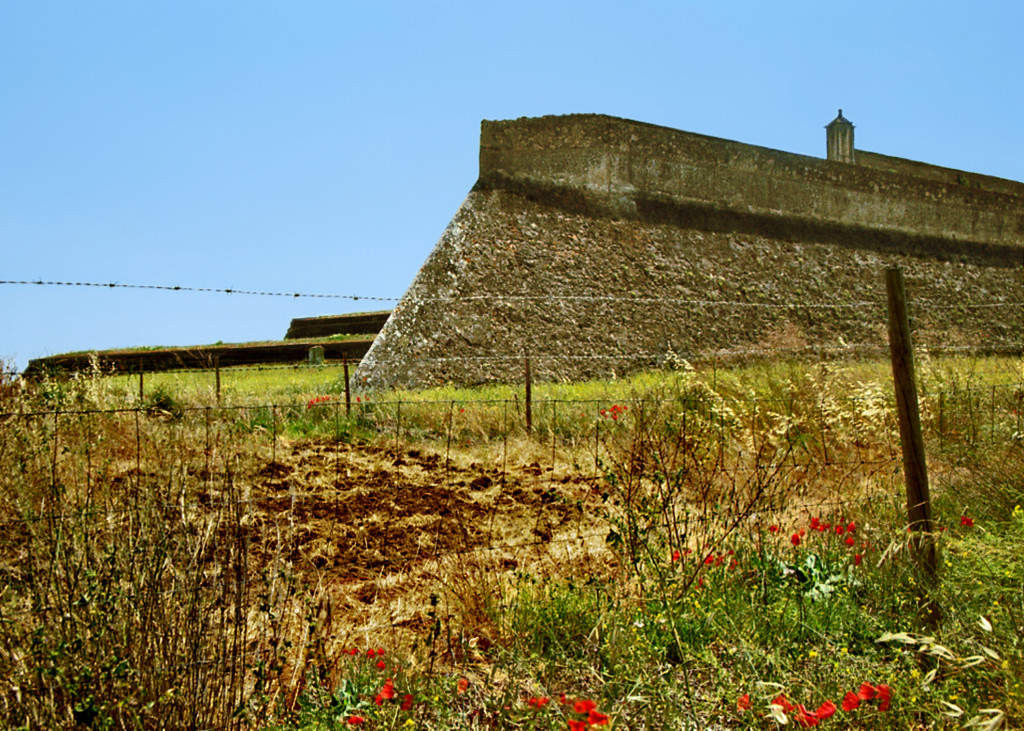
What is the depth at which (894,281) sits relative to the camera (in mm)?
3812

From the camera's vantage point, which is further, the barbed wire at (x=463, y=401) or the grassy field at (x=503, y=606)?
the barbed wire at (x=463, y=401)

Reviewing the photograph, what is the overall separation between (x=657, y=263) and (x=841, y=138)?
17411 mm

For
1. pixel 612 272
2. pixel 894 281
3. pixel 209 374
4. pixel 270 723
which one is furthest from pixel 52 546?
pixel 209 374

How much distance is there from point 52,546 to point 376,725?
128 centimetres

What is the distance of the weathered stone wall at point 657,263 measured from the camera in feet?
41.8

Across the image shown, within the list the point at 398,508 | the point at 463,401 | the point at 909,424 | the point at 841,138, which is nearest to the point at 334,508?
the point at 398,508

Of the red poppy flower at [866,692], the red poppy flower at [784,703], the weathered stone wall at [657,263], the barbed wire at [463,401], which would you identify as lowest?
the red poppy flower at [784,703]

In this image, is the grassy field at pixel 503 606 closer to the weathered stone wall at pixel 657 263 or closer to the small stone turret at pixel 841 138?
the weathered stone wall at pixel 657 263

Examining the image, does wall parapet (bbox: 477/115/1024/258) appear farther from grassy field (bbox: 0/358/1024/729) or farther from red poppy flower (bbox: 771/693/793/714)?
red poppy flower (bbox: 771/693/793/714)

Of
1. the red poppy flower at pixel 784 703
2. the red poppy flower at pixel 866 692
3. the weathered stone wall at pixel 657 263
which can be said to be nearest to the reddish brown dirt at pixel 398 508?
the red poppy flower at pixel 784 703

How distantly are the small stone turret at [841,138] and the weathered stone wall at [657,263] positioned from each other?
895cm

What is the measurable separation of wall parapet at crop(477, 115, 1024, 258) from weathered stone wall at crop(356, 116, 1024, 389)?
0.12ft

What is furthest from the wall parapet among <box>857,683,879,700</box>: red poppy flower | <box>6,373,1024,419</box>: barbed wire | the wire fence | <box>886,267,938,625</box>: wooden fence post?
<box>857,683,879,700</box>: red poppy flower

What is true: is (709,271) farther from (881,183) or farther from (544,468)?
(544,468)
